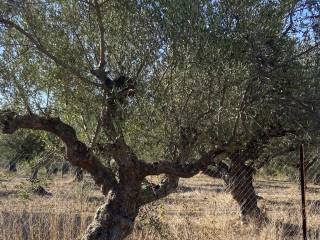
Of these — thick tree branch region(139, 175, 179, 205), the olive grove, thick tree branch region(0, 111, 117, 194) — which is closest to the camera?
the olive grove

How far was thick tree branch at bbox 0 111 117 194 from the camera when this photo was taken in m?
5.60

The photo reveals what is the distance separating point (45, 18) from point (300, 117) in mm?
3443

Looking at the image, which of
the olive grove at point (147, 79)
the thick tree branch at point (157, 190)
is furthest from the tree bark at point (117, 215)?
the thick tree branch at point (157, 190)

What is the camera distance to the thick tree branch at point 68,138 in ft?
18.4

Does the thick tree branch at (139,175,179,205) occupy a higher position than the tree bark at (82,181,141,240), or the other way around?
the thick tree branch at (139,175,179,205)

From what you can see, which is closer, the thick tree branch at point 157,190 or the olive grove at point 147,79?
the olive grove at point 147,79

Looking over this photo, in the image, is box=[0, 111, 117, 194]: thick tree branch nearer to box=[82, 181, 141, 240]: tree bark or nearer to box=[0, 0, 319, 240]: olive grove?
box=[0, 0, 319, 240]: olive grove

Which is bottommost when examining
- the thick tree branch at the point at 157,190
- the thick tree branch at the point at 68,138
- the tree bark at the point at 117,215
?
the tree bark at the point at 117,215

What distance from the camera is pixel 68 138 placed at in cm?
608

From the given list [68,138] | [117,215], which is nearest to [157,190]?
[117,215]

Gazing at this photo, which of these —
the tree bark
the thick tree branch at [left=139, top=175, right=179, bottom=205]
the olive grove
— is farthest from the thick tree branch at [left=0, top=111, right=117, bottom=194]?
the thick tree branch at [left=139, top=175, right=179, bottom=205]

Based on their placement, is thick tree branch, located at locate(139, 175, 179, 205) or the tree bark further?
thick tree branch, located at locate(139, 175, 179, 205)

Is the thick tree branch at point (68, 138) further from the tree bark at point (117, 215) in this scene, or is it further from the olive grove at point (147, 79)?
the tree bark at point (117, 215)

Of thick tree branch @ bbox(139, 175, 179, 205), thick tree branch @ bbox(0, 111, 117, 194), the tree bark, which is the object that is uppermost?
thick tree branch @ bbox(0, 111, 117, 194)
